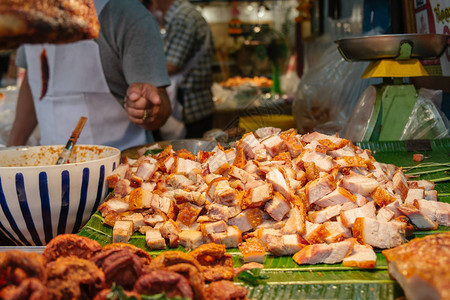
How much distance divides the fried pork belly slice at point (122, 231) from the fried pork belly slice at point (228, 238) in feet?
0.96

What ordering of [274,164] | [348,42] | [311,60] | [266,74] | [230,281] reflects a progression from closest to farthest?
[230,281] → [274,164] → [348,42] → [311,60] → [266,74]

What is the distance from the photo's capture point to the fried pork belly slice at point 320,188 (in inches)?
57.6

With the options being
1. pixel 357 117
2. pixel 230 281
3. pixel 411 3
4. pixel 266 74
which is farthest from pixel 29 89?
pixel 266 74

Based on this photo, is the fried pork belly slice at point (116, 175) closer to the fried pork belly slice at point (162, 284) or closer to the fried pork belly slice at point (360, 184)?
the fried pork belly slice at point (162, 284)

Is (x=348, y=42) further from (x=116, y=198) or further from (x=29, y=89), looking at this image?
(x=29, y=89)

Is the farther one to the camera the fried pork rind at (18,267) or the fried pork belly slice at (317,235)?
the fried pork belly slice at (317,235)

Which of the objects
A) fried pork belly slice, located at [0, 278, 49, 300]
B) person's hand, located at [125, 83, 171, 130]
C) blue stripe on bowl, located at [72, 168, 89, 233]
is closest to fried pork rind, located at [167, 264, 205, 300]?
fried pork belly slice, located at [0, 278, 49, 300]

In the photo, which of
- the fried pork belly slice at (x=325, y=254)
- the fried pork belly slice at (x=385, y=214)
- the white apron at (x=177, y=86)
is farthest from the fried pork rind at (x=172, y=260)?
the white apron at (x=177, y=86)

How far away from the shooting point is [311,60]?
21.6 ft

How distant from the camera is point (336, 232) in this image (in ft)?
4.38

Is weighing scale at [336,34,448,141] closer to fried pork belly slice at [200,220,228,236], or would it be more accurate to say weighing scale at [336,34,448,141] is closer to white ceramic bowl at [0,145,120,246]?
fried pork belly slice at [200,220,228,236]

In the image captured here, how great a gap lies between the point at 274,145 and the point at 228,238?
0.53 metres

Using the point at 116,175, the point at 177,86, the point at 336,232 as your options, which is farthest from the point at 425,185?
the point at 177,86

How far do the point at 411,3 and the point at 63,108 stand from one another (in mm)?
2749
